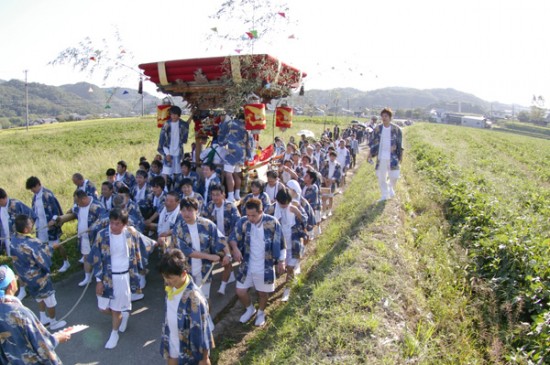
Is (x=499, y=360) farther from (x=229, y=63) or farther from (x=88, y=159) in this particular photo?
(x=88, y=159)

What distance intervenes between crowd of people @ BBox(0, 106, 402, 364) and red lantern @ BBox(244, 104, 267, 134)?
0.39 metres

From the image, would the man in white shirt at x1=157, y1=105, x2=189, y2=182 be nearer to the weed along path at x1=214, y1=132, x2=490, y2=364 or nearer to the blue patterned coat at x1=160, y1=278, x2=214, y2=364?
the weed along path at x1=214, y1=132, x2=490, y2=364

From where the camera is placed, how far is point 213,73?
6648mm

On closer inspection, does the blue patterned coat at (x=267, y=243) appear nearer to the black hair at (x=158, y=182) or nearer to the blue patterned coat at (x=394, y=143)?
the black hair at (x=158, y=182)

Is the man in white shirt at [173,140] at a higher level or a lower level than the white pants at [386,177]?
higher

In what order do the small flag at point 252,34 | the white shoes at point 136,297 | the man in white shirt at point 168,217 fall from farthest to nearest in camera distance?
the small flag at point 252,34, the white shoes at point 136,297, the man in white shirt at point 168,217

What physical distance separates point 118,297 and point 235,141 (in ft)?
11.6

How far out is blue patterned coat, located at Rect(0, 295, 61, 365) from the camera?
3049 mm

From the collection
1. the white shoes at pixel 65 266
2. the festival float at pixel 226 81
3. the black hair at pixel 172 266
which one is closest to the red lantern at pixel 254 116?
→ the festival float at pixel 226 81

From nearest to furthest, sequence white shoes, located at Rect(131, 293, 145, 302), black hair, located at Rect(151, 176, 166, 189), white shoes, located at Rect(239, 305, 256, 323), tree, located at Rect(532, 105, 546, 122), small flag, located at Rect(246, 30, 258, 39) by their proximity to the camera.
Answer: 1. white shoes, located at Rect(239, 305, 256, 323)
2. white shoes, located at Rect(131, 293, 145, 302)
3. small flag, located at Rect(246, 30, 258, 39)
4. black hair, located at Rect(151, 176, 166, 189)
5. tree, located at Rect(532, 105, 546, 122)

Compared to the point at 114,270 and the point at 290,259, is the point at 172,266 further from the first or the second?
the point at 290,259

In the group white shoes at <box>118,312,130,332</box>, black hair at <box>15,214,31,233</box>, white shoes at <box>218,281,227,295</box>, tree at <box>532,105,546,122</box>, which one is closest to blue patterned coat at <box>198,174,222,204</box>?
white shoes at <box>218,281,227,295</box>

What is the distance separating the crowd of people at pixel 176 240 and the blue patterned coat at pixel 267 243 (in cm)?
1

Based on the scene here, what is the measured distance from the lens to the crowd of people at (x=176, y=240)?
132 inches
